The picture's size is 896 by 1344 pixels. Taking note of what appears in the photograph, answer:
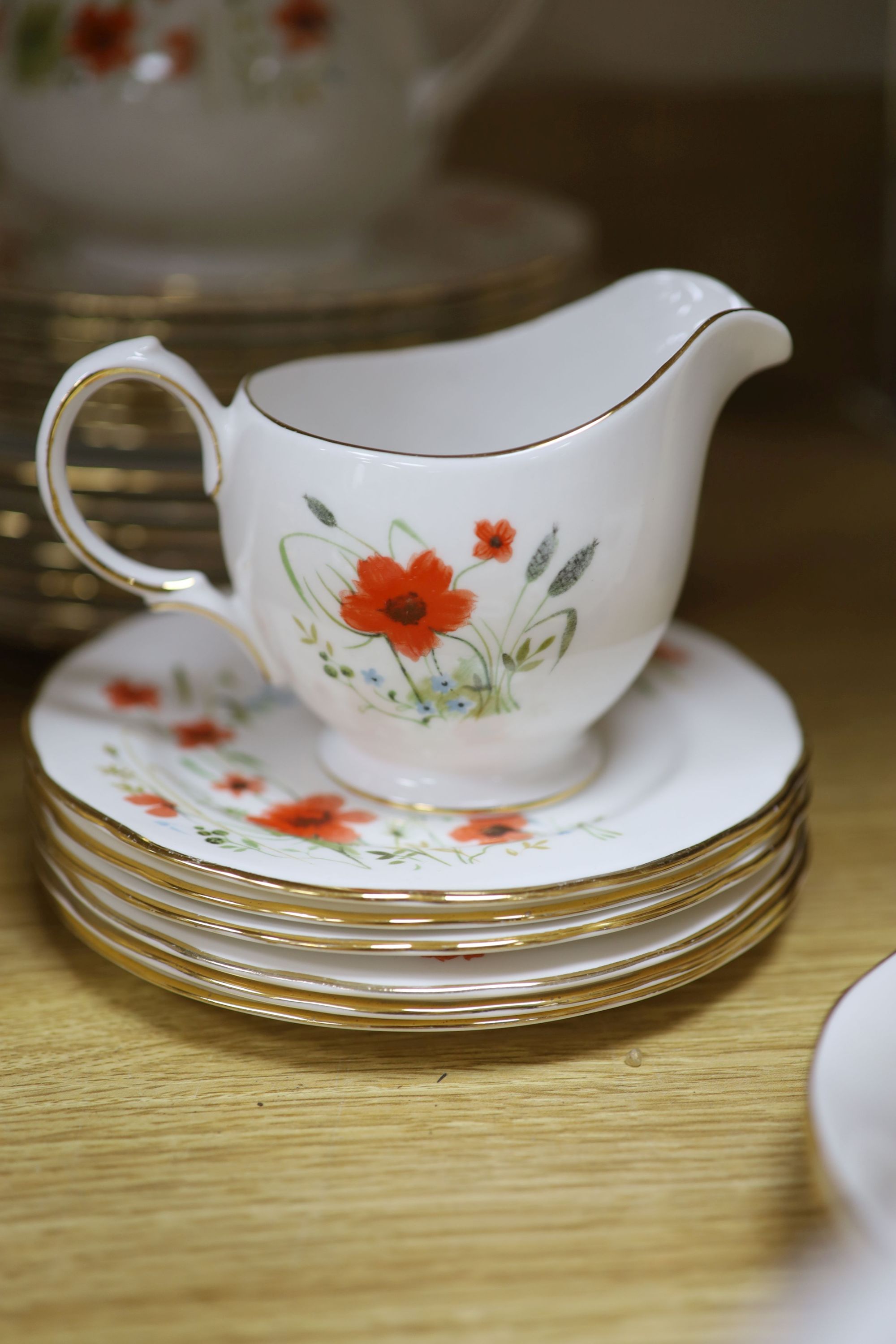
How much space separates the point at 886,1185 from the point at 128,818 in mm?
202

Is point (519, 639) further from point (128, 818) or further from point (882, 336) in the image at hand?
point (882, 336)

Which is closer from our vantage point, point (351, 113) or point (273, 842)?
point (273, 842)

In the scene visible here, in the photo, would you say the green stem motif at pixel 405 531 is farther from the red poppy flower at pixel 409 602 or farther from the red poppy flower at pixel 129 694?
the red poppy flower at pixel 129 694

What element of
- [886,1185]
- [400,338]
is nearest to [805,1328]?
[886,1185]

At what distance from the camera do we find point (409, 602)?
1.18ft

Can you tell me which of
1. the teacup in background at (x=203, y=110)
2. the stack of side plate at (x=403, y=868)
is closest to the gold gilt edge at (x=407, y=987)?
the stack of side plate at (x=403, y=868)

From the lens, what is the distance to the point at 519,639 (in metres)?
0.37

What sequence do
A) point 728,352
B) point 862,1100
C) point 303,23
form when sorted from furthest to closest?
point 303,23
point 728,352
point 862,1100

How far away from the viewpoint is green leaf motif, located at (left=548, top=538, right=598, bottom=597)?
361 mm

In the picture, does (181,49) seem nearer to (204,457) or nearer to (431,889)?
(204,457)

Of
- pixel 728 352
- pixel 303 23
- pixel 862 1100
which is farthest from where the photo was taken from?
pixel 303 23

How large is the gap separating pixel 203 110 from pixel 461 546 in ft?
0.70

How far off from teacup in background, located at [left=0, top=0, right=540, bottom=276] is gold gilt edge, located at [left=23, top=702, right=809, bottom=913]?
23cm

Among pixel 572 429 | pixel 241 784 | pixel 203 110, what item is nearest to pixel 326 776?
pixel 241 784
